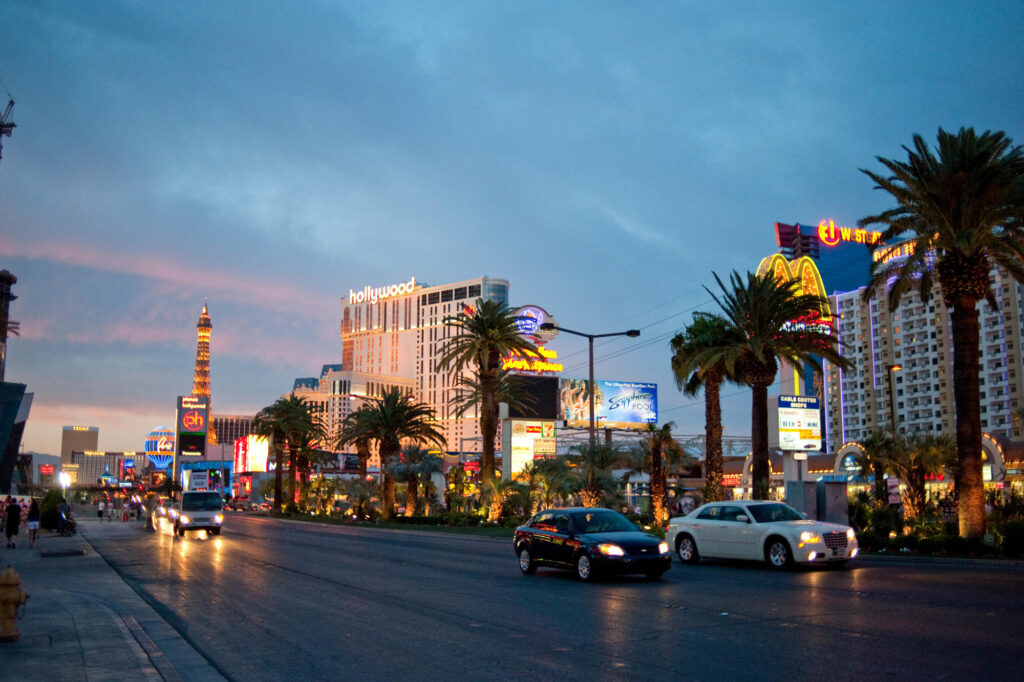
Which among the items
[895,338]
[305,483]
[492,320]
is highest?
[895,338]

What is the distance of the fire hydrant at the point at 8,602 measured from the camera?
32.0 feet

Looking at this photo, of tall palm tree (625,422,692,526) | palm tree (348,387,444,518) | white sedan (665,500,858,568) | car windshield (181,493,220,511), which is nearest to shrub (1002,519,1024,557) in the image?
white sedan (665,500,858,568)

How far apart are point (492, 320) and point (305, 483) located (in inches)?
1674

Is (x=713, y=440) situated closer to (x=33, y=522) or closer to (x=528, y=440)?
(x=33, y=522)

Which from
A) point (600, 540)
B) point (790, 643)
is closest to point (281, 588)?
point (600, 540)

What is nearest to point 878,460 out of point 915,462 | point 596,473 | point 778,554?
point 915,462

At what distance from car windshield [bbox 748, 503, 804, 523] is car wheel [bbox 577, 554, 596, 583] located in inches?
192

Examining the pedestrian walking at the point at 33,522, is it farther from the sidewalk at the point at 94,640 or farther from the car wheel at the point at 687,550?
the car wheel at the point at 687,550

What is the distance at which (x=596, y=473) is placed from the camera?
42.3 m

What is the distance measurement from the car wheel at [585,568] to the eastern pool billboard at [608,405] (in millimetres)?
69615

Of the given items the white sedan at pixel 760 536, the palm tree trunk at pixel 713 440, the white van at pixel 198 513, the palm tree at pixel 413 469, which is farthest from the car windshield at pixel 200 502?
the white sedan at pixel 760 536

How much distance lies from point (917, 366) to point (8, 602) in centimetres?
15445

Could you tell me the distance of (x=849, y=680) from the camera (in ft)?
25.2

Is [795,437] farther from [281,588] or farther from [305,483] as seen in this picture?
[281,588]
